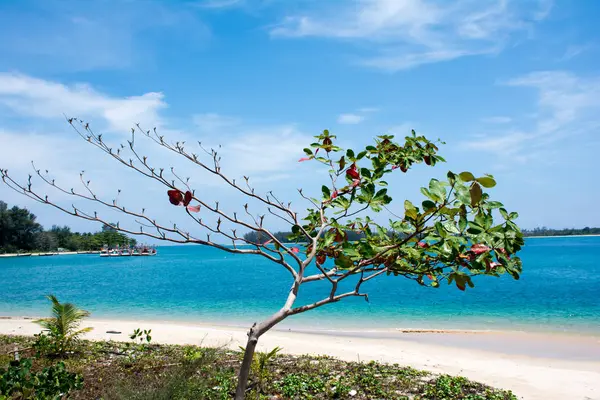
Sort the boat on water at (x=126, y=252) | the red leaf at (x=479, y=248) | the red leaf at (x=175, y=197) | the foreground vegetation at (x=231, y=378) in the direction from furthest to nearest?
the boat on water at (x=126, y=252) → the foreground vegetation at (x=231, y=378) → the red leaf at (x=175, y=197) → the red leaf at (x=479, y=248)

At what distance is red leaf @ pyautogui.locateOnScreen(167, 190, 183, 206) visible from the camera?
3.02 metres

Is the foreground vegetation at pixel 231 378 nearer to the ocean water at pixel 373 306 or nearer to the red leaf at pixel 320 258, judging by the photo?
the red leaf at pixel 320 258

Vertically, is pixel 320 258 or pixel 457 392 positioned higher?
pixel 320 258

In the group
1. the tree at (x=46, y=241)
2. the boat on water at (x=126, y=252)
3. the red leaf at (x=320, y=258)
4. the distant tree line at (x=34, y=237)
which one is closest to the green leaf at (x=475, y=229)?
the red leaf at (x=320, y=258)

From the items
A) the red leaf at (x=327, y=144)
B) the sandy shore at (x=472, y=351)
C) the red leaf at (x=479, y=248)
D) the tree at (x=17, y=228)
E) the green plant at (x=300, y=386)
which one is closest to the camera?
the red leaf at (x=479, y=248)

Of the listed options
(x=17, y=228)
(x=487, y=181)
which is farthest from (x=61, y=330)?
(x=17, y=228)

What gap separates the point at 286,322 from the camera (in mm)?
17547

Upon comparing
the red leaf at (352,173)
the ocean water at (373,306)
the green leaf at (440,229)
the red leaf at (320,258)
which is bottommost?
the ocean water at (373,306)

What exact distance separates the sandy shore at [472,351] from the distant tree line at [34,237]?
186 ft

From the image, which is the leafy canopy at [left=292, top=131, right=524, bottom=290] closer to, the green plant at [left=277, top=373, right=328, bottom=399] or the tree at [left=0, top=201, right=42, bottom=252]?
the green plant at [left=277, top=373, right=328, bottom=399]

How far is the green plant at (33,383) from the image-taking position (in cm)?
393

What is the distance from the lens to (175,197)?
3.02 meters

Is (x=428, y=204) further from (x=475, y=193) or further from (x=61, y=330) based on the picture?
(x=61, y=330)

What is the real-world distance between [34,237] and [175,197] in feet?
375
